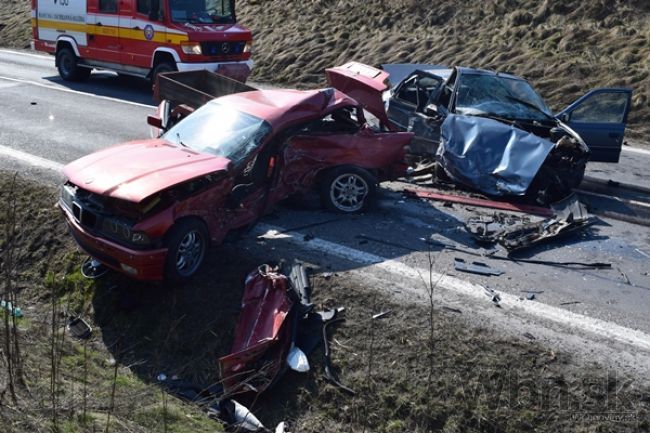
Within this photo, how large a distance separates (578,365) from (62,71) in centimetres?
1555

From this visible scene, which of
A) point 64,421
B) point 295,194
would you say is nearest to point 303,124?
point 295,194

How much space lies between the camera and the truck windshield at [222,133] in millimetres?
7977

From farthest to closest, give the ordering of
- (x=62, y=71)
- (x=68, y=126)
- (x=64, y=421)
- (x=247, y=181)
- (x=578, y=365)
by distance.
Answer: (x=62, y=71)
(x=68, y=126)
(x=247, y=181)
(x=578, y=365)
(x=64, y=421)

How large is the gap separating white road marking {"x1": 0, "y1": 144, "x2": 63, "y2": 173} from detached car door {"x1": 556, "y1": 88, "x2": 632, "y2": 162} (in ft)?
23.4

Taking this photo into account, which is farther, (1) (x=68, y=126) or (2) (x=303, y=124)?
(1) (x=68, y=126)

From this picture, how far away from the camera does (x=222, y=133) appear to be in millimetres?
8227

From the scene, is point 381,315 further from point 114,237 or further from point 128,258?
point 114,237

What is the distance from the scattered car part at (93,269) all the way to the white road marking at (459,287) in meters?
1.72

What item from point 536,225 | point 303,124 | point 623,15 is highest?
point 623,15

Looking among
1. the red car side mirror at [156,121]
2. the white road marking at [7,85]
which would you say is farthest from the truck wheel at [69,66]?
the red car side mirror at [156,121]

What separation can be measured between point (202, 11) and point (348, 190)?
27.6ft

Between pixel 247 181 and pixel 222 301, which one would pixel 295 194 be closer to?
pixel 247 181

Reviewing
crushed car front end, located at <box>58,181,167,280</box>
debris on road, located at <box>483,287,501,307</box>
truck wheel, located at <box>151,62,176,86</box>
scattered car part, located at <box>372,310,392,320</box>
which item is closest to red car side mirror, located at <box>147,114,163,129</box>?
crushed car front end, located at <box>58,181,167,280</box>

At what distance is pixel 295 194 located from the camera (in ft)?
28.7
